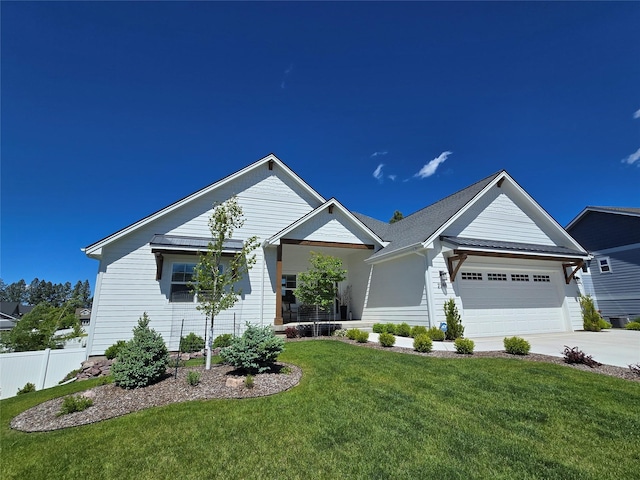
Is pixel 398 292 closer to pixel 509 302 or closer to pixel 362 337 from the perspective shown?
pixel 362 337

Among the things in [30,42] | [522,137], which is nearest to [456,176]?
[522,137]

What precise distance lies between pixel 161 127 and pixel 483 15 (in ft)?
44.4

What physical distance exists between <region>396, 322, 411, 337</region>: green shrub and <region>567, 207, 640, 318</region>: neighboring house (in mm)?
16266

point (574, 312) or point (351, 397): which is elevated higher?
point (574, 312)

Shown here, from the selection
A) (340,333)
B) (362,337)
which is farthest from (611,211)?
(340,333)

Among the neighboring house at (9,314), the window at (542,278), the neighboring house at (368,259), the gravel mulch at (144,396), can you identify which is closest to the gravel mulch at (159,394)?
the gravel mulch at (144,396)

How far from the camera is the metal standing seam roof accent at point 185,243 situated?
37.0ft

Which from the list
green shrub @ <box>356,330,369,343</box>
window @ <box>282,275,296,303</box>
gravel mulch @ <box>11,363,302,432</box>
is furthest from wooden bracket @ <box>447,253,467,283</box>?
window @ <box>282,275,296,303</box>

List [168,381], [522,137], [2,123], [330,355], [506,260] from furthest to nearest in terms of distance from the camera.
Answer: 1. [522,137]
2. [506,260]
3. [2,123]
4. [330,355]
5. [168,381]

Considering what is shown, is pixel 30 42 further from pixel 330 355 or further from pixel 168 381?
pixel 330 355

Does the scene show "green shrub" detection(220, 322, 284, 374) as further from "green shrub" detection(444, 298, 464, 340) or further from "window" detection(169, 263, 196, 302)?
"green shrub" detection(444, 298, 464, 340)

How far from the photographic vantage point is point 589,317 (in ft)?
46.2

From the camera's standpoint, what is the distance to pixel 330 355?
8359mm

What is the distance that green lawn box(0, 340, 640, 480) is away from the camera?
3072mm
